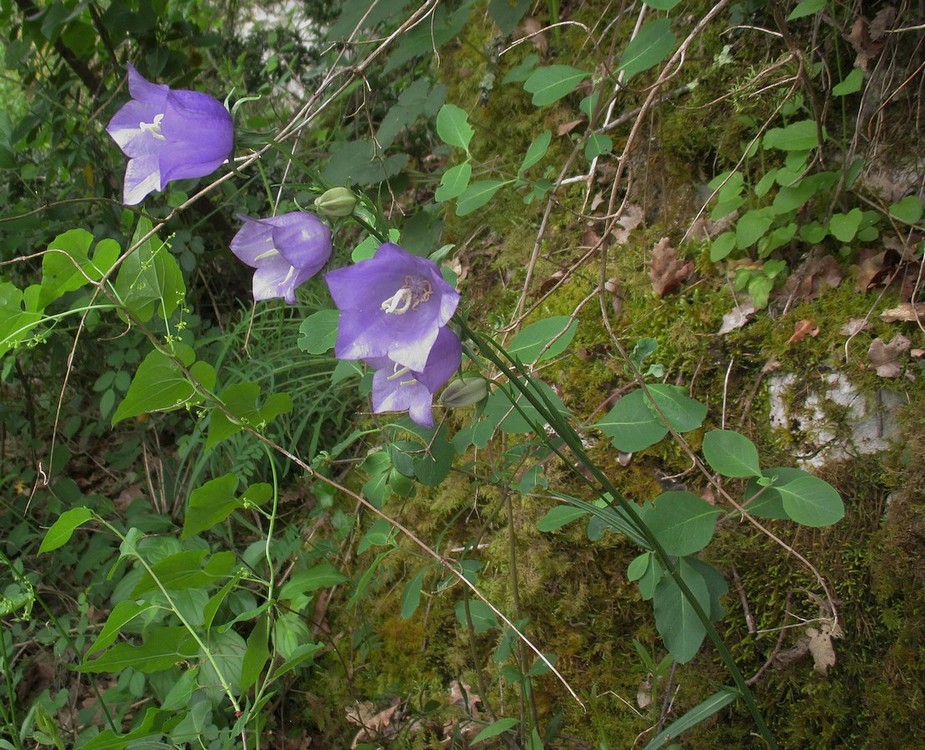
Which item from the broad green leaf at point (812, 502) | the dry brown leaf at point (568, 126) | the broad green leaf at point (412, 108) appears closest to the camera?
the broad green leaf at point (812, 502)

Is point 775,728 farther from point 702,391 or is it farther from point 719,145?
point 719,145

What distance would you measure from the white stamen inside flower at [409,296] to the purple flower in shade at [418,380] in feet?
0.19

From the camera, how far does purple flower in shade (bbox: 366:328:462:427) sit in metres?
0.98

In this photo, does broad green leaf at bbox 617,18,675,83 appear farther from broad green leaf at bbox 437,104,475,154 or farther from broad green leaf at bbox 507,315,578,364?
broad green leaf at bbox 507,315,578,364

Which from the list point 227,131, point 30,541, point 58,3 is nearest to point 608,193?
point 227,131

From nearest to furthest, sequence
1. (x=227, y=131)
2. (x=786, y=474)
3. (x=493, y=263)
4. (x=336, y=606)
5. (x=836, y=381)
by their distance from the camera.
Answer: (x=227, y=131) < (x=786, y=474) < (x=836, y=381) < (x=336, y=606) < (x=493, y=263)

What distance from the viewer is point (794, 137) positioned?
5.92ft

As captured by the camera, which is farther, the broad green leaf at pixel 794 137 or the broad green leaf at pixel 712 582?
the broad green leaf at pixel 794 137

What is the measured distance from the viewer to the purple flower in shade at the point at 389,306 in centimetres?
96

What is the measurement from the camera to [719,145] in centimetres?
208

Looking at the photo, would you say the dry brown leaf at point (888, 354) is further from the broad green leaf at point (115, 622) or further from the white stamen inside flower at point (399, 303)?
the broad green leaf at point (115, 622)

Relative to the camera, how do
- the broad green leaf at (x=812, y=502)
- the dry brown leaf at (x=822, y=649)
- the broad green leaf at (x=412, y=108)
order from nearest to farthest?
the broad green leaf at (x=812, y=502) → the dry brown leaf at (x=822, y=649) → the broad green leaf at (x=412, y=108)

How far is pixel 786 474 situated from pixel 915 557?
0.46 metres

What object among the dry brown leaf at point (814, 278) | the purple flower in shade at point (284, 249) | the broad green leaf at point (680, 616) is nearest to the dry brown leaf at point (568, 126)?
the dry brown leaf at point (814, 278)
